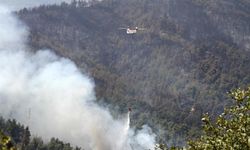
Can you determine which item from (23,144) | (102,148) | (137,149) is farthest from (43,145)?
(137,149)

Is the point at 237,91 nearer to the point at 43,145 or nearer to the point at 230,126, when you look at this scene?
the point at 230,126

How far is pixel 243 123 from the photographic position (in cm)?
2698

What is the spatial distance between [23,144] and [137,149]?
37972mm

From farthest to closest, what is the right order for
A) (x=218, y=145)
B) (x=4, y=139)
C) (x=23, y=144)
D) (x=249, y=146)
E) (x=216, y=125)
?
(x=23, y=144), (x=216, y=125), (x=218, y=145), (x=249, y=146), (x=4, y=139)

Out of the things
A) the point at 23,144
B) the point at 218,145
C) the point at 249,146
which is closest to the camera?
the point at 249,146

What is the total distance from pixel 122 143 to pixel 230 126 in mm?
170226

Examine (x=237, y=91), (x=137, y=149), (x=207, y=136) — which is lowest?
(x=137, y=149)

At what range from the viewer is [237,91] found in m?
27.7

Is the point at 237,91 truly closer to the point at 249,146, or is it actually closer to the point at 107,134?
the point at 249,146

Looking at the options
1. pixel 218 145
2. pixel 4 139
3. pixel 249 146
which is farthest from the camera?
pixel 218 145

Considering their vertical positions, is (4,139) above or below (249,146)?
above

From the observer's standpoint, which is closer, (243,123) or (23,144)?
(243,123)

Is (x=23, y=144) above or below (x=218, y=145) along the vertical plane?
below

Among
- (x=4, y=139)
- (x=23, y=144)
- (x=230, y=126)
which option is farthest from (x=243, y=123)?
(x=23, y=144)
